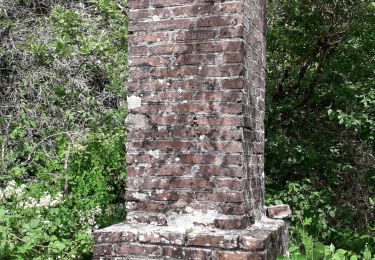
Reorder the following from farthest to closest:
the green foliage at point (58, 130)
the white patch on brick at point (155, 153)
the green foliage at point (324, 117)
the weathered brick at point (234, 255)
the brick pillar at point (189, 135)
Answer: the green foliage at point (324, 117)
the green foliage at point (58, 130)
the white patch on brick at point (155, 153)
the brick pillar at point (189, 135)
the weathered brick at point (234, 255)

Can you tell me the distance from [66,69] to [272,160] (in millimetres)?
3465

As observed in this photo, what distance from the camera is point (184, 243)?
2676 millimetres

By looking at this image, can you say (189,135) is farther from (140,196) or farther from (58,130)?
(58,130)

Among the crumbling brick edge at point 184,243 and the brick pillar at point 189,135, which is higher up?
the brick pillar at point 189,135

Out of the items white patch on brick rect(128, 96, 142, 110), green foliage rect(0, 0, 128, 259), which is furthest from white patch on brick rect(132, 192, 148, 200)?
green foliage rect(0, 0, 128, 259)

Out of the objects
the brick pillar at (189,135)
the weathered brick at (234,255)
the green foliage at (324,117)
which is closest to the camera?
the weathered brick at (234,255)

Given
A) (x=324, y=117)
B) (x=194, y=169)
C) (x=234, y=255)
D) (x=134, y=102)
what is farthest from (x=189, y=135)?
(x=324, y=117)

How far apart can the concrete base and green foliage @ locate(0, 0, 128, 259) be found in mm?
1325

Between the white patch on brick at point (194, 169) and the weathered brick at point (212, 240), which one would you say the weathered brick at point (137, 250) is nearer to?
the weathered brick at point (212, 240)

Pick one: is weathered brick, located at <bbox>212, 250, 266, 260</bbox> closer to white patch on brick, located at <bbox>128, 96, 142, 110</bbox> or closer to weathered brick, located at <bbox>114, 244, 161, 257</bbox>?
weathered brick, located at <bbox>114, 244, 161, 257</bbox>

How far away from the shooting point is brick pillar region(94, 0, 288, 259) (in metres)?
2.72

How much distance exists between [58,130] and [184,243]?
14.4ft

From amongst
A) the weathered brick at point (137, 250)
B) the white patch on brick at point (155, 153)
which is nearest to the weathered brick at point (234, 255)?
the weathered brick at point (137, 250)

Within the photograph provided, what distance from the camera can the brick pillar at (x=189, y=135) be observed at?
2719mm
